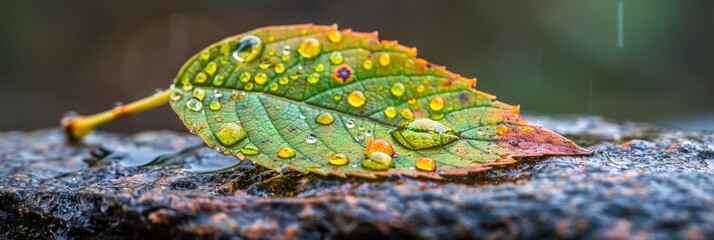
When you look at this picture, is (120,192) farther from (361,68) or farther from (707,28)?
(707,28)

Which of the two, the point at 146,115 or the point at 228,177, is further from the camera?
the point at 146,115

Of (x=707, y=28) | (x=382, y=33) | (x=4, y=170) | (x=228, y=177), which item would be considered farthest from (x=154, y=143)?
(x=707, y=28)

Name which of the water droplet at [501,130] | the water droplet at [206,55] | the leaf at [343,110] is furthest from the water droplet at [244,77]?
the water droplet at [501,130]

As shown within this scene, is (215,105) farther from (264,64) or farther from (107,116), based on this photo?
(107,116)

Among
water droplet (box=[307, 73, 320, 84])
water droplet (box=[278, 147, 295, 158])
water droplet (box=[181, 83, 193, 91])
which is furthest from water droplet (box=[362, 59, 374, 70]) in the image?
water droplet (box=[181, 83, 193, 91])

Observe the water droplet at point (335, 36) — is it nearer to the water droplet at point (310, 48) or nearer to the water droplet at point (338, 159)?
the water droplet at point (310, 48)

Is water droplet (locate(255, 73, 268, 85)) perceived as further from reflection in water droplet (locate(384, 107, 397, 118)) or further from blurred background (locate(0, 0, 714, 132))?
blurred background (locate(0, 0, 714, 132))

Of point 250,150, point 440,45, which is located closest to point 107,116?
point 250,150
